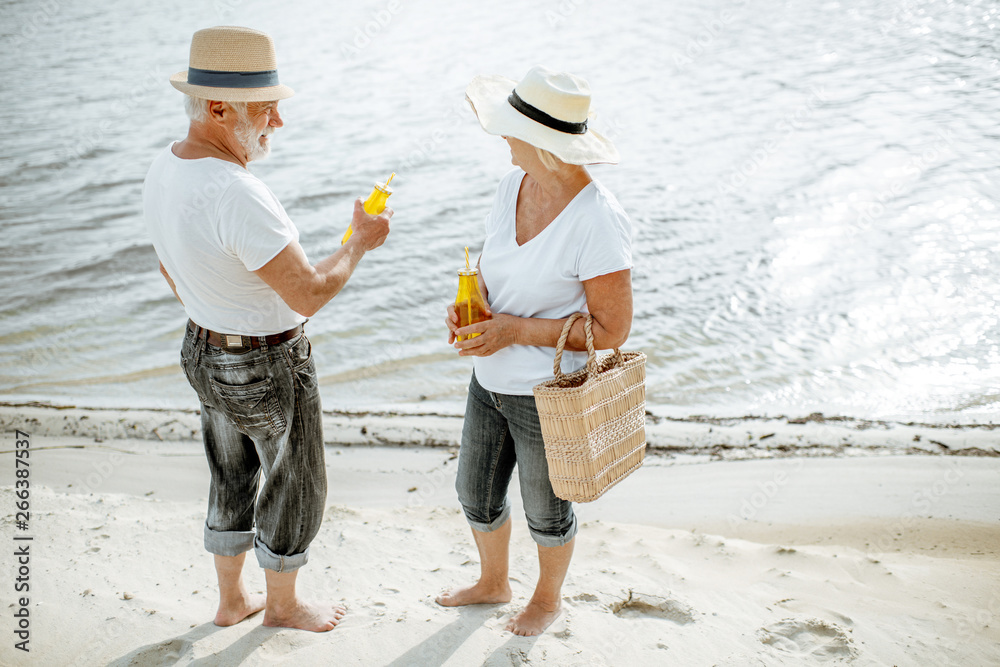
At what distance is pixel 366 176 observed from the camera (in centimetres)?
998

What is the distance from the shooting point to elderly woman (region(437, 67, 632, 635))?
237 centimetres

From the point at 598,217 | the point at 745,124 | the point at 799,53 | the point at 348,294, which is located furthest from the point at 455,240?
the point at 799,53

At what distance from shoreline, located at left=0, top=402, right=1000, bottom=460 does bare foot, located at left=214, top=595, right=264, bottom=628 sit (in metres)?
1.69

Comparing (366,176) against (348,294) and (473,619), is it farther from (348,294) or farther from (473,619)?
(473,619)

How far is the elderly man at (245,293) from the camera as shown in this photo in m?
2.26

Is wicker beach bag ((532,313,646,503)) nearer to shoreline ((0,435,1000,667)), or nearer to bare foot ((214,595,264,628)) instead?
shoreline ((0,435,1000,667))

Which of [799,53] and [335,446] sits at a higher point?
[799,53]

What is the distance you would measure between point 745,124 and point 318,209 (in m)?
5.84

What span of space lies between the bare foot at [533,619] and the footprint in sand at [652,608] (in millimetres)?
256

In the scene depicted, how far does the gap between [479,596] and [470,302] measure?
125 cm

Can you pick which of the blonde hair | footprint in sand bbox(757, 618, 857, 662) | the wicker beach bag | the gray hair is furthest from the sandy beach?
the gray hair

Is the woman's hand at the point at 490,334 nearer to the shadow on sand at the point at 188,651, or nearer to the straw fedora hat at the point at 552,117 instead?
the straw fedora hat at the point at 552,117

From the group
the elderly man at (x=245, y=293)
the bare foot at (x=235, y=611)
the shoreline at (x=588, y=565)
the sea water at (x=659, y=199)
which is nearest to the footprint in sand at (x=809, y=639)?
the shoreline at (x=588, y=565)

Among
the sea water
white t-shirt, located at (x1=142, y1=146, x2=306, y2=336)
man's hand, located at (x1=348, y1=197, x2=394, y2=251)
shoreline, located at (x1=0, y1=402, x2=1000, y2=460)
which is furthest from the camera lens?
the sea water
